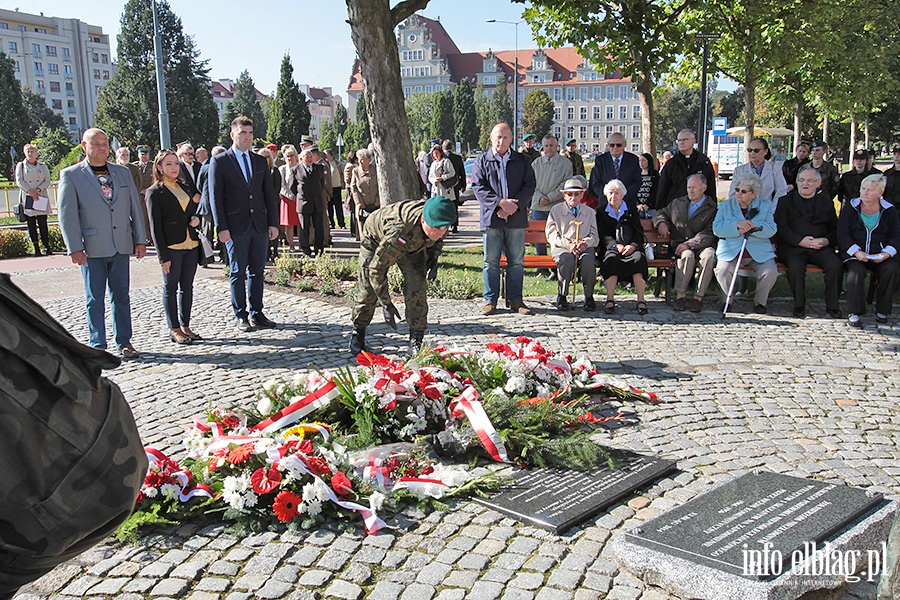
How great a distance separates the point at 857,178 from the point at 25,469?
14.3 meters

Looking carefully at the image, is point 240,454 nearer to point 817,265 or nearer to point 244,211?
point 244,211

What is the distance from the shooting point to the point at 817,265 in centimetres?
937

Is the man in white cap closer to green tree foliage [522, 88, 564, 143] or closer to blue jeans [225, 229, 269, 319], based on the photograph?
blue jeans [225, 229, 269, 319]

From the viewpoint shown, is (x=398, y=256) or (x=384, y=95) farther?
(x=384, y=95)

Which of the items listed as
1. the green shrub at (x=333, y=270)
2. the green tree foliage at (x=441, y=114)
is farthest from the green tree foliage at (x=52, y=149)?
the green tree foliage at (x=441, y=114)

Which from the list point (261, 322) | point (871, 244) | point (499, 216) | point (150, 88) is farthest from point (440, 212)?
point (150, 88)

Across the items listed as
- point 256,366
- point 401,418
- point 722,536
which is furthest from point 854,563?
point 256,366

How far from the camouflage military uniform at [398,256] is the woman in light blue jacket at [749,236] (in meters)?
3.98

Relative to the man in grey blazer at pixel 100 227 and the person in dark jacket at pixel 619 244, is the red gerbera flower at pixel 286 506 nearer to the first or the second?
the man in grey blazer at pixel 100 227

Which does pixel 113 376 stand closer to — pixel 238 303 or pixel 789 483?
pixel 238 303

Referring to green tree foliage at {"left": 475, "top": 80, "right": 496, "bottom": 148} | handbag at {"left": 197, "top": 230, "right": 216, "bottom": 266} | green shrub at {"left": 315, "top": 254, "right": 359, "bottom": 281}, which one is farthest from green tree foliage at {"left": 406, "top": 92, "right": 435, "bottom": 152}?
green shrub at {"left": 315, "top": 254, "right": 359, "bottom": 281}

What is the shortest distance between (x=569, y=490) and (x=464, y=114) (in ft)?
305

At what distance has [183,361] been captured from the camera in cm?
744

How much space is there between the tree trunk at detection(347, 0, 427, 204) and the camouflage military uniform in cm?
418
